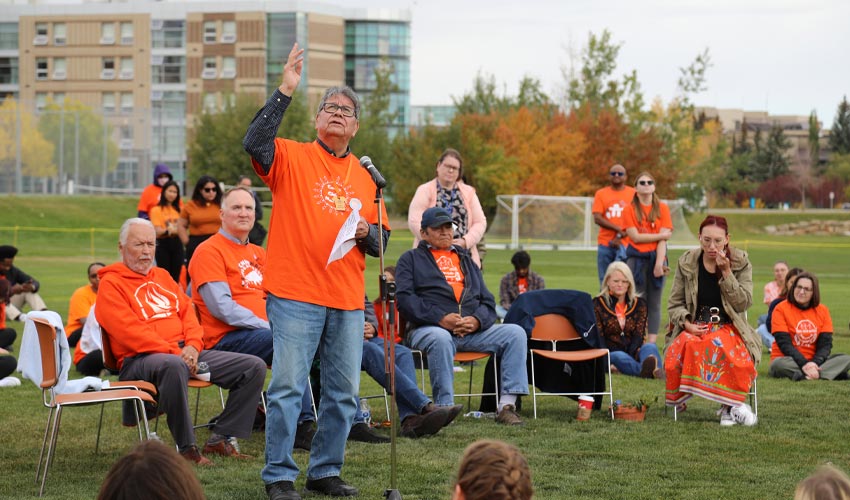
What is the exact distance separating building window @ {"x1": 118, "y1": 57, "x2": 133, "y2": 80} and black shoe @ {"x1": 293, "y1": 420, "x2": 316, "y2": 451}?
8603cm

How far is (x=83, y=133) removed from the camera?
5053 centimetres

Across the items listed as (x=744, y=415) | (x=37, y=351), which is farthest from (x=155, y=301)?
(x=744, y=415)

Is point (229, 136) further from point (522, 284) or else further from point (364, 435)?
point (364, 435)

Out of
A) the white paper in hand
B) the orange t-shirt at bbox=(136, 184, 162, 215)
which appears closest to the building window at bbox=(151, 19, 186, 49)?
the orange t-shirt at bbox=(136, 184, 162, 215)

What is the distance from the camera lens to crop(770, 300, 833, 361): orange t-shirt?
34.9ft

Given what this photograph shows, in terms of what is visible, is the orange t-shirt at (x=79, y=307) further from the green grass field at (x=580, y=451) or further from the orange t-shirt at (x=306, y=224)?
the orange t-shirt at (x=306, y=224)

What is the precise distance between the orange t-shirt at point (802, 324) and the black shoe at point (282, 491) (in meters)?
6.23

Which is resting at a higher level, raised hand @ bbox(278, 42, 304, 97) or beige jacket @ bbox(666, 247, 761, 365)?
raised hand @ bbox(278, 42, 304, 97)

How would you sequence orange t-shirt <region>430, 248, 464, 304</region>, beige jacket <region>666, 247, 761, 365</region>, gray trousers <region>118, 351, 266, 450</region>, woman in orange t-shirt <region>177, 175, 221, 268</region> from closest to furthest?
1. gray trousers <region>118, 351, 266, 450</region>
2. beige jacket <region>666, 247, 761, 365</region>
3. orange t-shirt <region>430, 248, 464, 304</region>
4. woman in orange t-shirt <region>177, 175, 221, 268</region>

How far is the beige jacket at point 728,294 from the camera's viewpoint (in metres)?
8.30

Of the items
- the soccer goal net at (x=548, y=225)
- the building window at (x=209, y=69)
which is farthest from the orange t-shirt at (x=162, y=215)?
the building window at (x=209, y=69)

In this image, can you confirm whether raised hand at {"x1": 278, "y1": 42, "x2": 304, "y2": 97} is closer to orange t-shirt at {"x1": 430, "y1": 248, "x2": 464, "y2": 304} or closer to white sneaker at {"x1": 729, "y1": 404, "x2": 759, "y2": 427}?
orange t-shirt at {"x1": 430, "y1": 248, "x2": 464, "y2": 304}

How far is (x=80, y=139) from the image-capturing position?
5050cm

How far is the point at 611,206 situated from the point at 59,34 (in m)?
83.9
